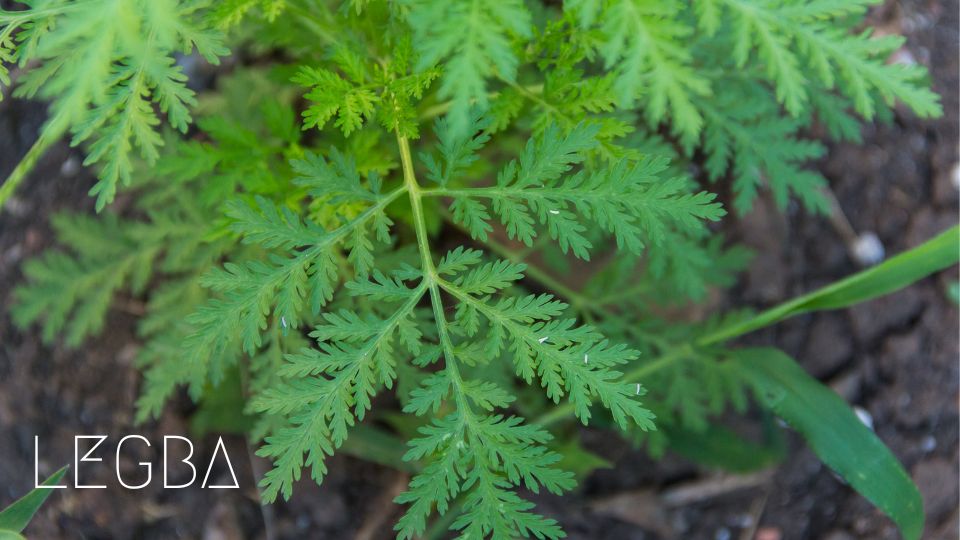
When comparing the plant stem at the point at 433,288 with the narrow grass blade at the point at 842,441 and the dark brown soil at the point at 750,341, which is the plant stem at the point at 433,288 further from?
the dark brown soil at the point at 750,341

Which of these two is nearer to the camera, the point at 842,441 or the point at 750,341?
the point at 842,441

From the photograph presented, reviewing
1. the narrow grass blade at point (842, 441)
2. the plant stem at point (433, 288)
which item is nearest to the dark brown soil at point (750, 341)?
the narrow grass blade at point (842, 441)

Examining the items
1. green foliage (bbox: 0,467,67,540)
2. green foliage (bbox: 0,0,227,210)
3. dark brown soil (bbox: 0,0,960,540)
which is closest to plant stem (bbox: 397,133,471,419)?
green foliage (bbox: 0,0,227,210)

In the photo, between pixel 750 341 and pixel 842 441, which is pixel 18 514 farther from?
pixel 750 341

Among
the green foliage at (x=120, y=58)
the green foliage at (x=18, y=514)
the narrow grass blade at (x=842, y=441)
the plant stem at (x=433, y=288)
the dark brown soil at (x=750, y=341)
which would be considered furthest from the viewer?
the dark brown soil at (x=750, y=341)

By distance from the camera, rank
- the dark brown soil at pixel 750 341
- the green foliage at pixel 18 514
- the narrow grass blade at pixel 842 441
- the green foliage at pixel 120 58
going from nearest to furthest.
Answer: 1. the green foliage at pixel 120 58
2. the green foliage at pixel 18 514
3. the narrow grass blade at pixel 842 441
4. the dark brown soil at pixel 750 341

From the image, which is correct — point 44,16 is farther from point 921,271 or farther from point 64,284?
point 921,271

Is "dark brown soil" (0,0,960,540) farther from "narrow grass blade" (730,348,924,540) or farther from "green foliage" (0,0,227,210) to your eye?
"green foliage" (0,0,227,210)

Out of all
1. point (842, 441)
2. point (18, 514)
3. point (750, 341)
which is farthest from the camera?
point (750, 341)

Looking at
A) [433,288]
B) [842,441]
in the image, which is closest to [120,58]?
[433,288]
